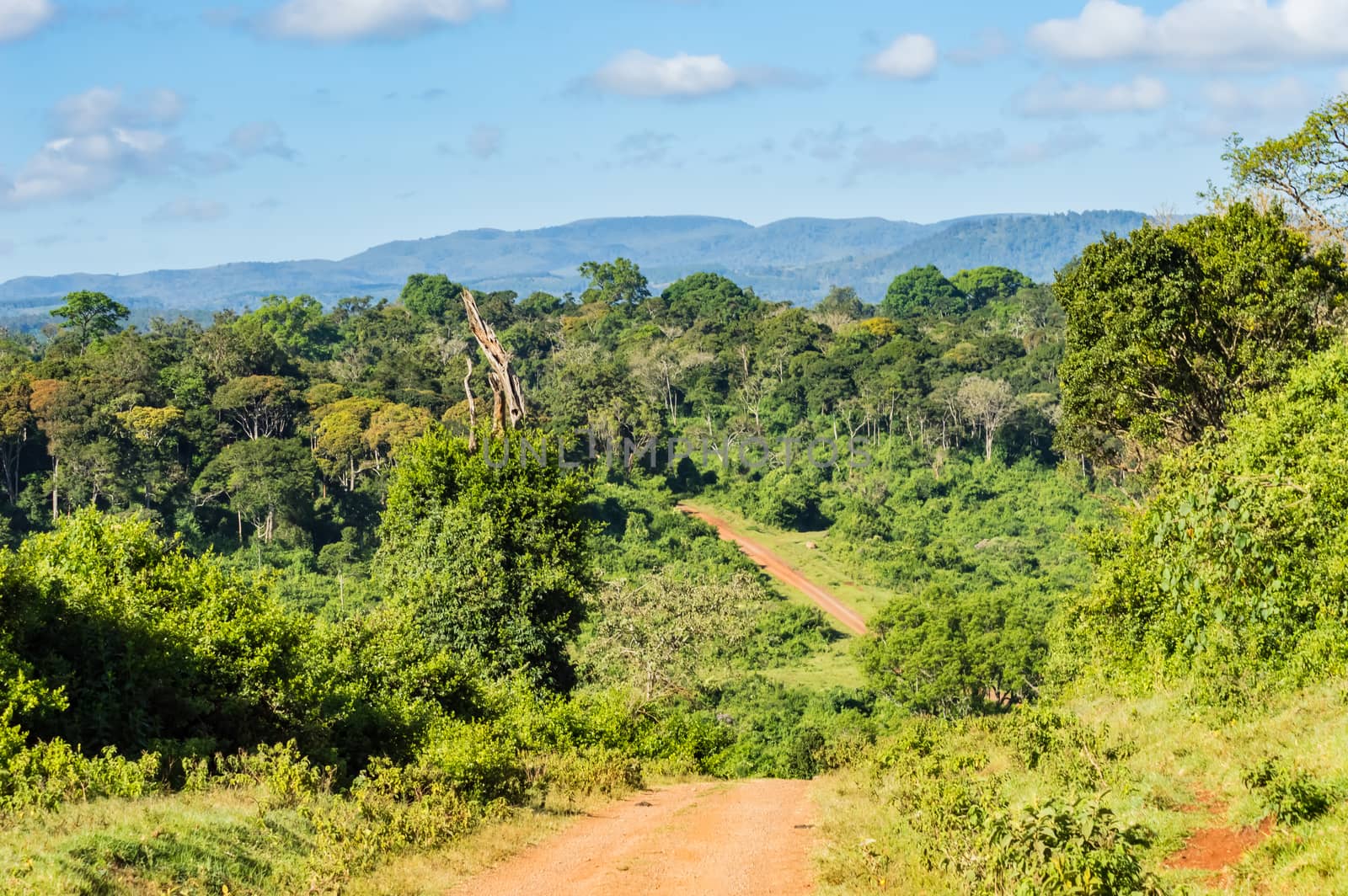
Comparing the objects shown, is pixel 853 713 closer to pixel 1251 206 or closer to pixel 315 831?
pixel 1251 206

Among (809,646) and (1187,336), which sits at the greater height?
(1187,336)

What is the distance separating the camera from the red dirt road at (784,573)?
49.7 metres

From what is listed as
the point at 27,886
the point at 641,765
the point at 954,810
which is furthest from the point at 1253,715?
the point at 27,886

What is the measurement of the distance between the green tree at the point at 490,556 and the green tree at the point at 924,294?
122 m

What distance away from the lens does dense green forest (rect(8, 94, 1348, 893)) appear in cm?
983

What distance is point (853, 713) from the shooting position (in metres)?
35.6

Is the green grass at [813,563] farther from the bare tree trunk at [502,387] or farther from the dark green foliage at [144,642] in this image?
the dark green foliage at [144,642]

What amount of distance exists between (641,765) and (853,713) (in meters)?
17.5

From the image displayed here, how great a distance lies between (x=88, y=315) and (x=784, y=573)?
5544 cm

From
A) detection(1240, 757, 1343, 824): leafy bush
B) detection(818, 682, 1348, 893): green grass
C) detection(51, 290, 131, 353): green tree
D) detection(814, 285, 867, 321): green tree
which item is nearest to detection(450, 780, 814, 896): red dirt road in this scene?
detection(818, 682, 1348, 893): green grass

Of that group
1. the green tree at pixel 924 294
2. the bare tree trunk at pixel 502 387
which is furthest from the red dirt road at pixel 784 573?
the green tree at pixel 924 294

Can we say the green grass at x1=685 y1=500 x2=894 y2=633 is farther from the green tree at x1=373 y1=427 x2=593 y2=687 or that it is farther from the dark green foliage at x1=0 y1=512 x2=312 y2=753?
the dark green foliage at x1=0 y1=512 x2=312 y2=753

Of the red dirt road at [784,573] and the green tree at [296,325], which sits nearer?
the red dirt road at [784,573]

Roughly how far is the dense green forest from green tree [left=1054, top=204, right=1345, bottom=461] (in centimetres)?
10
